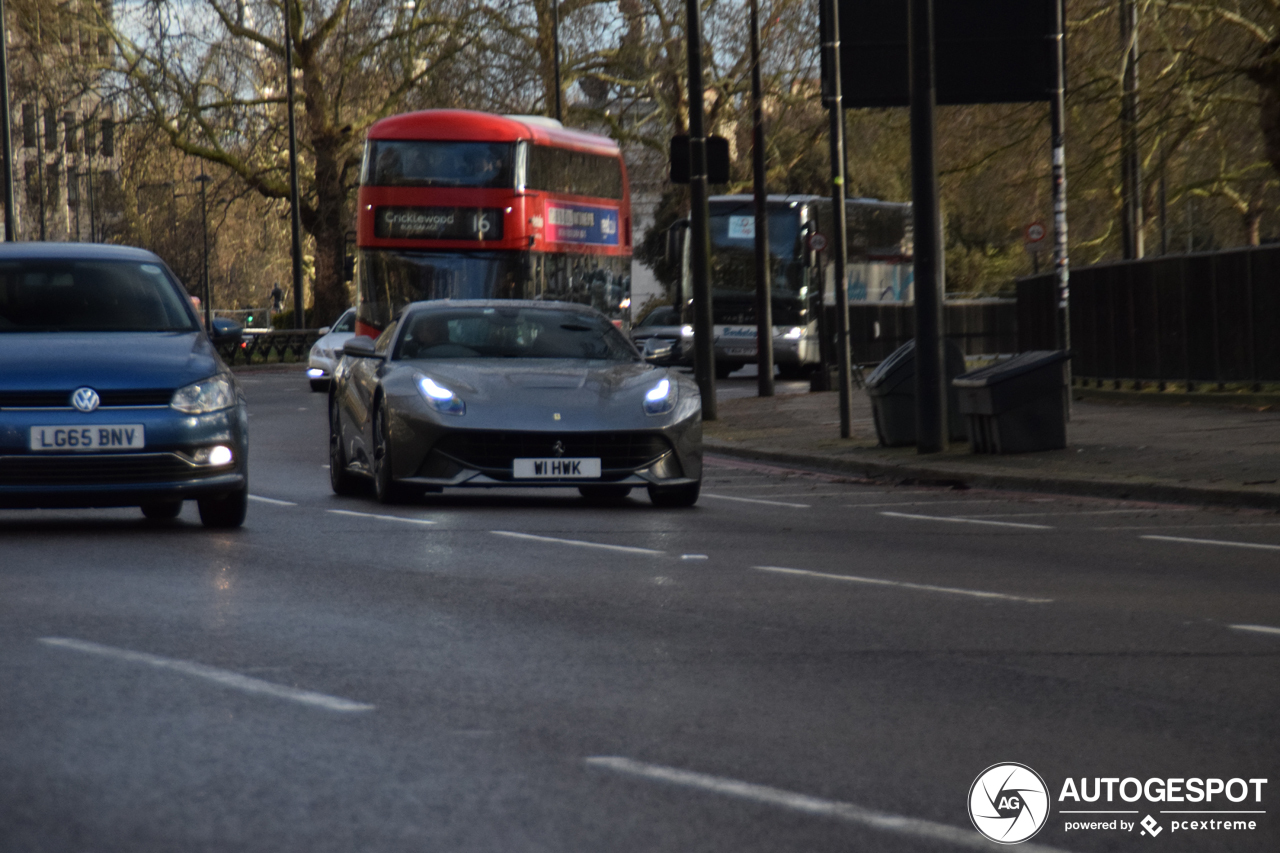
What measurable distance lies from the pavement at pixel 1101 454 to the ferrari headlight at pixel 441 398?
466 cm

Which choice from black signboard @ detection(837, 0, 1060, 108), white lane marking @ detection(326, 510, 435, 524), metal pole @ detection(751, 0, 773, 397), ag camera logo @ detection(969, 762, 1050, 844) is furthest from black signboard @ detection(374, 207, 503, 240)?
ag camera logo @ detection(969, 762, 1050, 844)

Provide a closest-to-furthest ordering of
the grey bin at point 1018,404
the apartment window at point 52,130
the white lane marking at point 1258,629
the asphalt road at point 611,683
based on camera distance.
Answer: the asphalt road at point 611,683
the white lane marking at point 1258,629
the grey bin at point 1018,404
the apartment window at point 52,130

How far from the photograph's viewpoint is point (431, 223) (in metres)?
29.0

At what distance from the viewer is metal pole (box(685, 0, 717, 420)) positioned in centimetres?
2305

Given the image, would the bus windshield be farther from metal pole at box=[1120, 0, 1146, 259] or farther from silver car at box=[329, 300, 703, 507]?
silver car at box=[329, 300, 703, 507]

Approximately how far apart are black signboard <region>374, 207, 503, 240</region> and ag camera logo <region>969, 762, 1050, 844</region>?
24157 millimetres

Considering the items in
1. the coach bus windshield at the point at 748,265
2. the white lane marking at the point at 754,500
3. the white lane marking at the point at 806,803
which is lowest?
the white lane marking at the point at 754,500

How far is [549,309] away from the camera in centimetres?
1423

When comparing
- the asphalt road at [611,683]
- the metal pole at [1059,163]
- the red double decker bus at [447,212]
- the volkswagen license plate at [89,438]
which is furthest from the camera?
the red double decker bus at [447,212]

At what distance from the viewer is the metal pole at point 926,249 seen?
1692 cm

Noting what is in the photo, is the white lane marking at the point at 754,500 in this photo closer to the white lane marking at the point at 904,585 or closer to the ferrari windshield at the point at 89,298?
the white lane marking at the point at 904,585

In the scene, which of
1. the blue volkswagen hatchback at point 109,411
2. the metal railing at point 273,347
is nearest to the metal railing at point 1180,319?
the blue volkswagen hatchback at point 109,411

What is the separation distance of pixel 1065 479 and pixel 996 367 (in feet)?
9.02

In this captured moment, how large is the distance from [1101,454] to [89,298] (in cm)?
859
